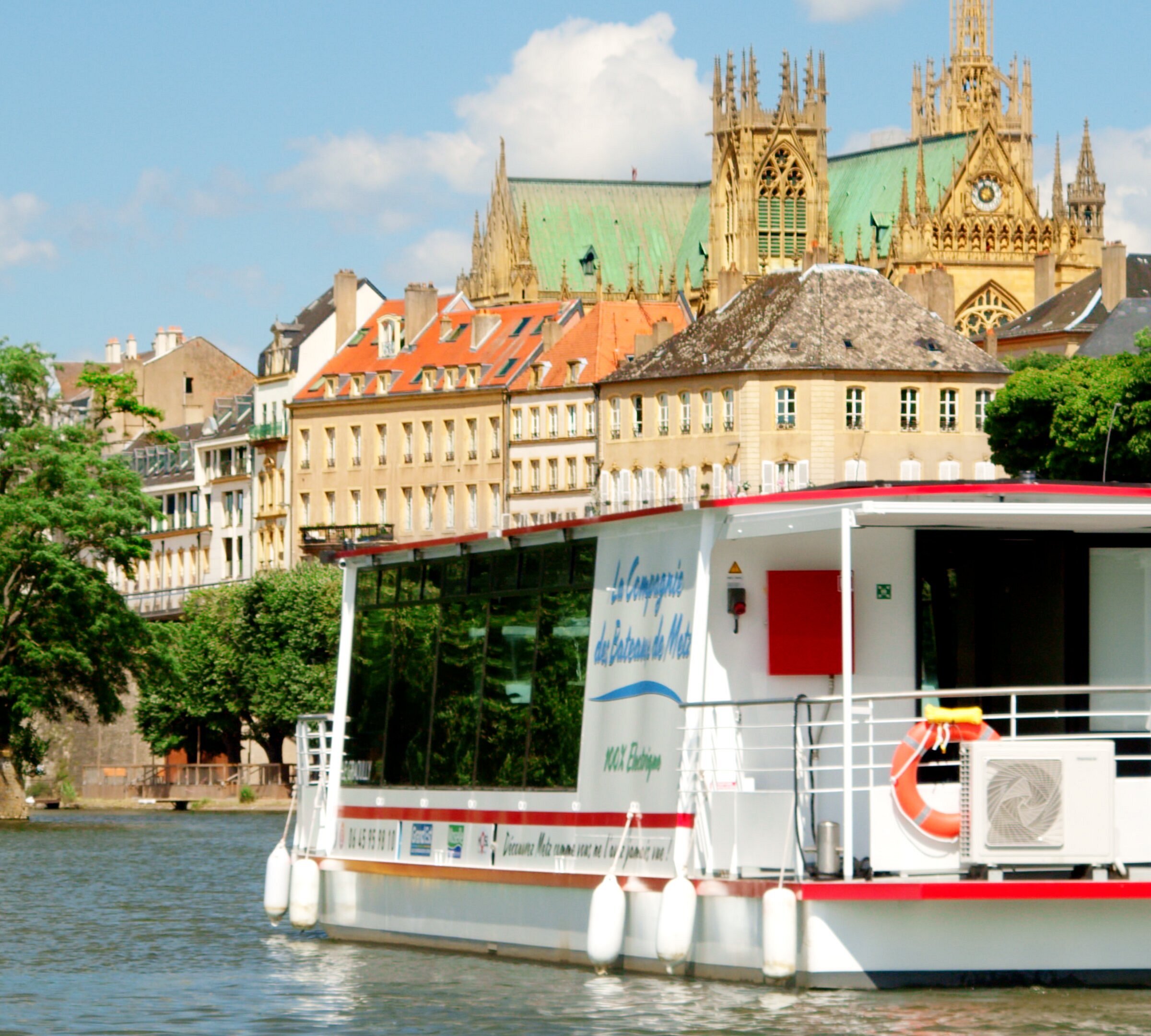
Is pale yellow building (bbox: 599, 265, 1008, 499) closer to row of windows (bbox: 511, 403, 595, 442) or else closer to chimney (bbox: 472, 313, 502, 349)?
row of windows (bbox: 511, 403, 595, 442)

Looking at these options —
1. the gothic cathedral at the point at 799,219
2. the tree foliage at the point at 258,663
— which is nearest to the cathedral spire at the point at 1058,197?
the gothic cathedral at the point at 799,219

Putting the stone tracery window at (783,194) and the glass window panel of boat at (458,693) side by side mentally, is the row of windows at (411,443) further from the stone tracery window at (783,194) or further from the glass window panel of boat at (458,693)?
the glass window panel of boat at (458,693)

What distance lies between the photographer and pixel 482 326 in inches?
5074

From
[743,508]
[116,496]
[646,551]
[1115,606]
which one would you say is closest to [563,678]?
[646,551]

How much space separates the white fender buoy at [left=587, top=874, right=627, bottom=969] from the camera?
2028 cm

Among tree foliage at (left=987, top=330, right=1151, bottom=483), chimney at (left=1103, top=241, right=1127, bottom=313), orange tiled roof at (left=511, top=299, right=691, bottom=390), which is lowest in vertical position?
tree foliage at (left=987, top=330, right=1151, bottom=483)

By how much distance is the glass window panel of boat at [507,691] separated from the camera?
22969 millimetres

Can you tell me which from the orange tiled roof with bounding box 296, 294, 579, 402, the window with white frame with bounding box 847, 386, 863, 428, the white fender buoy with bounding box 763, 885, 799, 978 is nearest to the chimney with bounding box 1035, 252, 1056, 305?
the orange tiled roof with bounding box 296, 294, 579, 402

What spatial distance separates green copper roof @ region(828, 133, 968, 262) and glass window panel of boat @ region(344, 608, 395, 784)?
140 meters

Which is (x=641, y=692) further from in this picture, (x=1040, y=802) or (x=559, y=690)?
(x=1040, y=802)

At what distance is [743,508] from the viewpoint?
19.8 m

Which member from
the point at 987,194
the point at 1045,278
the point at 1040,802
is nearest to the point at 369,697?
the point at 1040,802

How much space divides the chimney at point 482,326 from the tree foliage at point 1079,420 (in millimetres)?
44156

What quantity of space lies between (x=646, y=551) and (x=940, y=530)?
2316mm
